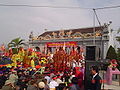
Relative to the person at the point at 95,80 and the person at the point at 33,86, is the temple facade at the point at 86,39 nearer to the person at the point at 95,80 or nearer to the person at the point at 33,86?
the person at the point at 33,86

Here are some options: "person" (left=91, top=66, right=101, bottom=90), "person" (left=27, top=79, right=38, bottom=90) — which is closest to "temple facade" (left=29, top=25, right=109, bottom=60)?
"person" (left=27, top=79, right=38, bottom=90)

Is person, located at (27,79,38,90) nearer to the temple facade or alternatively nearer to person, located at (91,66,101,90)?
person, located at (91,66,101,90)

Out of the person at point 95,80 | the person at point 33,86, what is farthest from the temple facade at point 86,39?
the person at point 95,80

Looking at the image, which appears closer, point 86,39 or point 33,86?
point 33,86

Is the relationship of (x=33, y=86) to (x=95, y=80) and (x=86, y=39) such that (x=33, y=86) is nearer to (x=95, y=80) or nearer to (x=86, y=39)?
(x=95, y=80)

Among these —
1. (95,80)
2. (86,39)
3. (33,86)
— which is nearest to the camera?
(95,80)

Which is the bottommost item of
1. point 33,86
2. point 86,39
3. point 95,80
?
point 33,86

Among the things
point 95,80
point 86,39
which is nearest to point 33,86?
point 95,80

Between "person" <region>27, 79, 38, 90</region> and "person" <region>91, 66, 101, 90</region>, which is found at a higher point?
"person" <region>91, 66, 101, 90</region>

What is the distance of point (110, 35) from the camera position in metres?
30.5

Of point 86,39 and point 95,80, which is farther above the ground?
point 86,39

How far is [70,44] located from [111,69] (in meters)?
5.86

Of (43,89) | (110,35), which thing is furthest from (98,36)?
(43,89)

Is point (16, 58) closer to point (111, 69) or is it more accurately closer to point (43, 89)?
point (111, 69)
